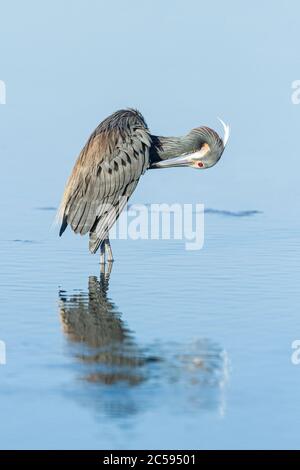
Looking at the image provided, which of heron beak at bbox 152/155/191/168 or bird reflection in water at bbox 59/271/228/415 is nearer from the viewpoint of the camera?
bird reflection in water at bbox 59/271/228/415

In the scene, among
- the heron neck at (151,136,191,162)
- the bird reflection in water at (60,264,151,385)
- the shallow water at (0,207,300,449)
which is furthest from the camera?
the heron neck at (151,136,191,162)

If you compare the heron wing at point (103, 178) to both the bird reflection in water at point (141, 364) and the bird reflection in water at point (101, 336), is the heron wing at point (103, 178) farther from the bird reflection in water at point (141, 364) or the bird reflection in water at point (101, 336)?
the bird reflection in water at point (141, 364)

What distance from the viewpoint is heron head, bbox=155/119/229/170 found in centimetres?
1816

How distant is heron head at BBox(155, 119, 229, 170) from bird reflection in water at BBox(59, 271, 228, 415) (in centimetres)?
461

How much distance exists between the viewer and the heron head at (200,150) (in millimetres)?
18156

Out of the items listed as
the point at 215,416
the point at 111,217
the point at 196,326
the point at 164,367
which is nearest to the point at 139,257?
the point at 111,217

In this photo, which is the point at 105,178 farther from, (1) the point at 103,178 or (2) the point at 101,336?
(2) the point at 101,336

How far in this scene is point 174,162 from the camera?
18219 mm

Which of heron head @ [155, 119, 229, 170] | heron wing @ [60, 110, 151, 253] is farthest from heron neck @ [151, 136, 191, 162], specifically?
heron wing @ [60, 110, 151, 253]

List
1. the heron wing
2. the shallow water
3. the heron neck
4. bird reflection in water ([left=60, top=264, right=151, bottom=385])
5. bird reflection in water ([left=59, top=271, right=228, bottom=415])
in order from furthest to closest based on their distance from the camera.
A: the heron neck → the heron wing → bird reflection in water ([left=60, top=264, right=151, bottom=385]) → bird reflection in water ([left=59, top=271, right=228, bottom=415]) → the shallow water

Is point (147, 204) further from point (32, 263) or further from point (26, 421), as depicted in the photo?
point (26, 421)

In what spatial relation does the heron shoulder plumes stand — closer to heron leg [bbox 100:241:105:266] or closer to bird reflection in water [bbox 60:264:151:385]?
heron leg [bbox 100:241:105:266]

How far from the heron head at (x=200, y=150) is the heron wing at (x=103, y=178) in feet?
2.34

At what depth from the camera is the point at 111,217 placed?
17.4 meters
